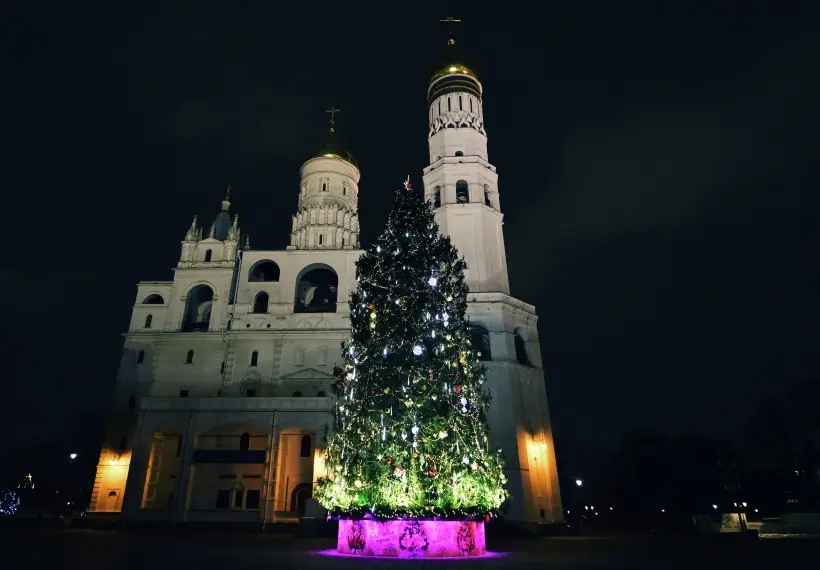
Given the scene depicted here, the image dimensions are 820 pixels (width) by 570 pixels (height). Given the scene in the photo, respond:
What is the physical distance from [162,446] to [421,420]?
24859 millimetres

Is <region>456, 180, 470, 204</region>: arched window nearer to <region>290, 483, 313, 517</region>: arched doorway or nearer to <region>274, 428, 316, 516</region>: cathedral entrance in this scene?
<region>274, 428, 316, 516</region>: cathedral entrance

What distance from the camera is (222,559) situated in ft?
36.4

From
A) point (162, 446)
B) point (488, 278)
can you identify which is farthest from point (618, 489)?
point (162, 446)

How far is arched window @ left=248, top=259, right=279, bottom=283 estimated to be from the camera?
1496 inches

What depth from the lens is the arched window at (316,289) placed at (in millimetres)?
37938

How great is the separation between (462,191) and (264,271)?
1603 cm

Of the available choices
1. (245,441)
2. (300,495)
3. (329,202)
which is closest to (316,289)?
(329,202)

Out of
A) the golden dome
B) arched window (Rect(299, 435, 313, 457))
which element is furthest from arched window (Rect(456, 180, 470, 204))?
arched window (Rect(299, 435, 313, 457))

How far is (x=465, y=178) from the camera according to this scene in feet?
118

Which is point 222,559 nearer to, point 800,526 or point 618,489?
point 800,526

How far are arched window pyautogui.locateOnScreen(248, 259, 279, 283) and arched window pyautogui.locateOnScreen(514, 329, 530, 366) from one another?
1792cm

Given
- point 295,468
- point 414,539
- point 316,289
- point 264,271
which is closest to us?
point 414,539

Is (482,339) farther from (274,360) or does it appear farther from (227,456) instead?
(227,456)

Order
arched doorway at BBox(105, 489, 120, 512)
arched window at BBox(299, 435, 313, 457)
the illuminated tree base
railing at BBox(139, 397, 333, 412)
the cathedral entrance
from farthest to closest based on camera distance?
arched doorway at BBox(105, 489, 120, 512) < arched window at BBox(299, 435, 313, 457) < the cathedral entrance < railing at BBox(139, 397, 333, 412) < the illuminated tree base
